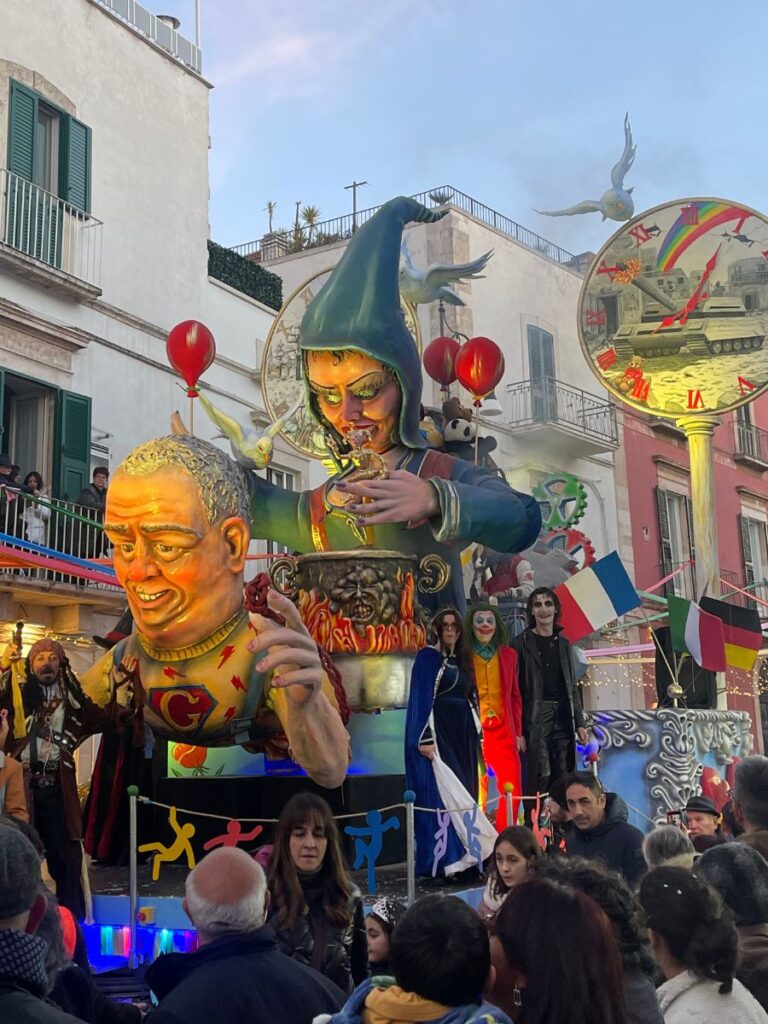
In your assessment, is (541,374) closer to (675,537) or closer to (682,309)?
(675,537)

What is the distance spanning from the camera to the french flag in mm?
9047

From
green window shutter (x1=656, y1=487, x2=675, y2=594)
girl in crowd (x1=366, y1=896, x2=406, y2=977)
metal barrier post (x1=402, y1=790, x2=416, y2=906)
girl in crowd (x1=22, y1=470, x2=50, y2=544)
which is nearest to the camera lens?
girl in crowd (x1=366, y1=896, x2=406, y2=977)

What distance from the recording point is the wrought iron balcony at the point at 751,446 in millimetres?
→ 27156

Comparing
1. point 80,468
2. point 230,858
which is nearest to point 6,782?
point 230,858

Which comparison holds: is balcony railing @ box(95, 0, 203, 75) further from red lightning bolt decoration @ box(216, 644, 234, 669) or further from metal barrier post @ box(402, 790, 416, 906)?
metal barrier post @ box(402, 790, 416, 906)

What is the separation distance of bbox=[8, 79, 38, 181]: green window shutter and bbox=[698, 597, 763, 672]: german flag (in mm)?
9129

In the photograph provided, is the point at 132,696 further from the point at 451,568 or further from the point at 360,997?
the point at 360,997

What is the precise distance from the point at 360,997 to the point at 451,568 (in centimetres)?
502

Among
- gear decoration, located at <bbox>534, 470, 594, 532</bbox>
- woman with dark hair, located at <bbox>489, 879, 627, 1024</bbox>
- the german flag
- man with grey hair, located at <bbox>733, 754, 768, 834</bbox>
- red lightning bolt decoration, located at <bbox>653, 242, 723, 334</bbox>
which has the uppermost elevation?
red lightning bolt decoration, located at <bbox>653, 242, 723, 334</bbox>

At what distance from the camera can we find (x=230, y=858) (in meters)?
3.19

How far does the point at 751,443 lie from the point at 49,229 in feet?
57.5

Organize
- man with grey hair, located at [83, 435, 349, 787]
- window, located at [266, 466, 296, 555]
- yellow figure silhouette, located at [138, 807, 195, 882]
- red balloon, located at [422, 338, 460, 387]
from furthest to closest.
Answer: window, located at [266, 466, 296, 555] < red balloon, located at [422, 338, 460, 387] < yellow figure silhouette, located at [138, 807, 195, 882] < man with grey hair, located at [83, 435, 349, 787]

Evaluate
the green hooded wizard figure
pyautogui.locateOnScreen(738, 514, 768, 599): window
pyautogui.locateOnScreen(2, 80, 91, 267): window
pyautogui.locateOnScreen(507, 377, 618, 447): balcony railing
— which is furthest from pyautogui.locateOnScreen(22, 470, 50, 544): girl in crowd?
pyautogui.locateOnScreen(738, 514, 768, 599): window

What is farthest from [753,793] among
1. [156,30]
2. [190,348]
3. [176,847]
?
[156,30]
